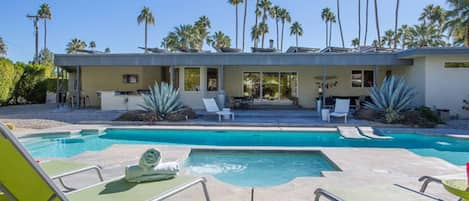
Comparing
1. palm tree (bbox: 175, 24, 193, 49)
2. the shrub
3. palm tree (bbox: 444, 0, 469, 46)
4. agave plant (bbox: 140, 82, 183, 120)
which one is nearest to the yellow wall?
agave plant (bbox: 140, 82, 183, 120)

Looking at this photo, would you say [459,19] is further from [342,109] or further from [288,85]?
[342,109]

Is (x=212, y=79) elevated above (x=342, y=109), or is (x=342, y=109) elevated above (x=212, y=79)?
(x=212, y=79)

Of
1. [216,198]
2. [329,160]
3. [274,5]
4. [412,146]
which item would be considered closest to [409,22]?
[274,5]

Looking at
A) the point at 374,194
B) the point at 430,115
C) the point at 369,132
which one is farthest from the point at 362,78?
the point at 374,194


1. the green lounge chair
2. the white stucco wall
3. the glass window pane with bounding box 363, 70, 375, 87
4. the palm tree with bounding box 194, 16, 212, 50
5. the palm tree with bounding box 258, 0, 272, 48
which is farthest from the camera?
the palm tree with bounding box 194, 16, 212, 50

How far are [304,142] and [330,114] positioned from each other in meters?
3.33

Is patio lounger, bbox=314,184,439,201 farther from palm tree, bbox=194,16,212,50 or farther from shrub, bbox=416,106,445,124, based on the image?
palm tree, bbox=194,16,212,50

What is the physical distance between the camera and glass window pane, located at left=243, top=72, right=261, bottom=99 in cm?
1770

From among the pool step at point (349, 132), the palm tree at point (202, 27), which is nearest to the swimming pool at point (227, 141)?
the pool step at point (349, 132)

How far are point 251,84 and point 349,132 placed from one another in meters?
8.28

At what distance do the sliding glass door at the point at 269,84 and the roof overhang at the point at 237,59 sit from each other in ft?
10.9

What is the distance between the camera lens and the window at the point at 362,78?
17344 mm

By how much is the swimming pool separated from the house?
166 inches

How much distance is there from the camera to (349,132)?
33.2 ft
